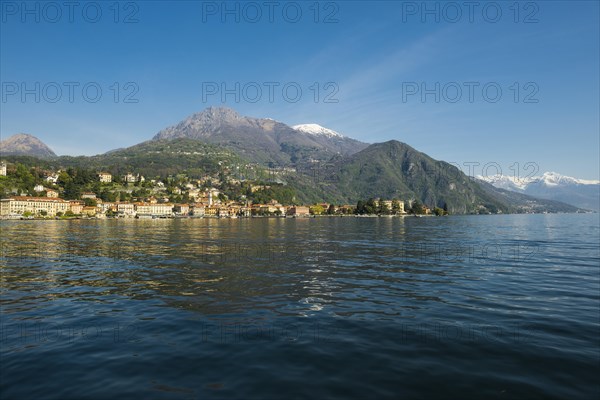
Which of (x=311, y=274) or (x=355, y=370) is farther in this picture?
(x=311, y=274)

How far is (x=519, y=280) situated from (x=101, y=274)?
101 ft

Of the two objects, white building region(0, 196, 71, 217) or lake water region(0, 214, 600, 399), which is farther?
white building region(0, 196, 71, 217)

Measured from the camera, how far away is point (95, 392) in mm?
9656

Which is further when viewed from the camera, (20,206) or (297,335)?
(20,206)

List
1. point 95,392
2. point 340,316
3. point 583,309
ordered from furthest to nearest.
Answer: point 583,309, point 340,316, point 95,392

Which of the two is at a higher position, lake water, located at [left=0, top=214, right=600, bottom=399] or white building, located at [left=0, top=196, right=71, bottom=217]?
white building, located at [left=0, top=196, right=71, bottom=217]

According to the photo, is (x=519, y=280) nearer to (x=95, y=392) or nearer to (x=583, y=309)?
(x=583, y=309)

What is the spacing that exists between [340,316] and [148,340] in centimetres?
819

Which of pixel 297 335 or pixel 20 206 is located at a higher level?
pixel 20 206

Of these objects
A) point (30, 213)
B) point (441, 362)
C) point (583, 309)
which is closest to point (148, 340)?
point (441, 362)

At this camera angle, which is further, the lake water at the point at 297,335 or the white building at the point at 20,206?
the white building at the point at 20,206

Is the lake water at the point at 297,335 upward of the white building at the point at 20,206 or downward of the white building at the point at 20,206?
downward

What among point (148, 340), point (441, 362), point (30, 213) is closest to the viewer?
point (441, 362)

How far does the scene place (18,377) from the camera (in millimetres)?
10477
